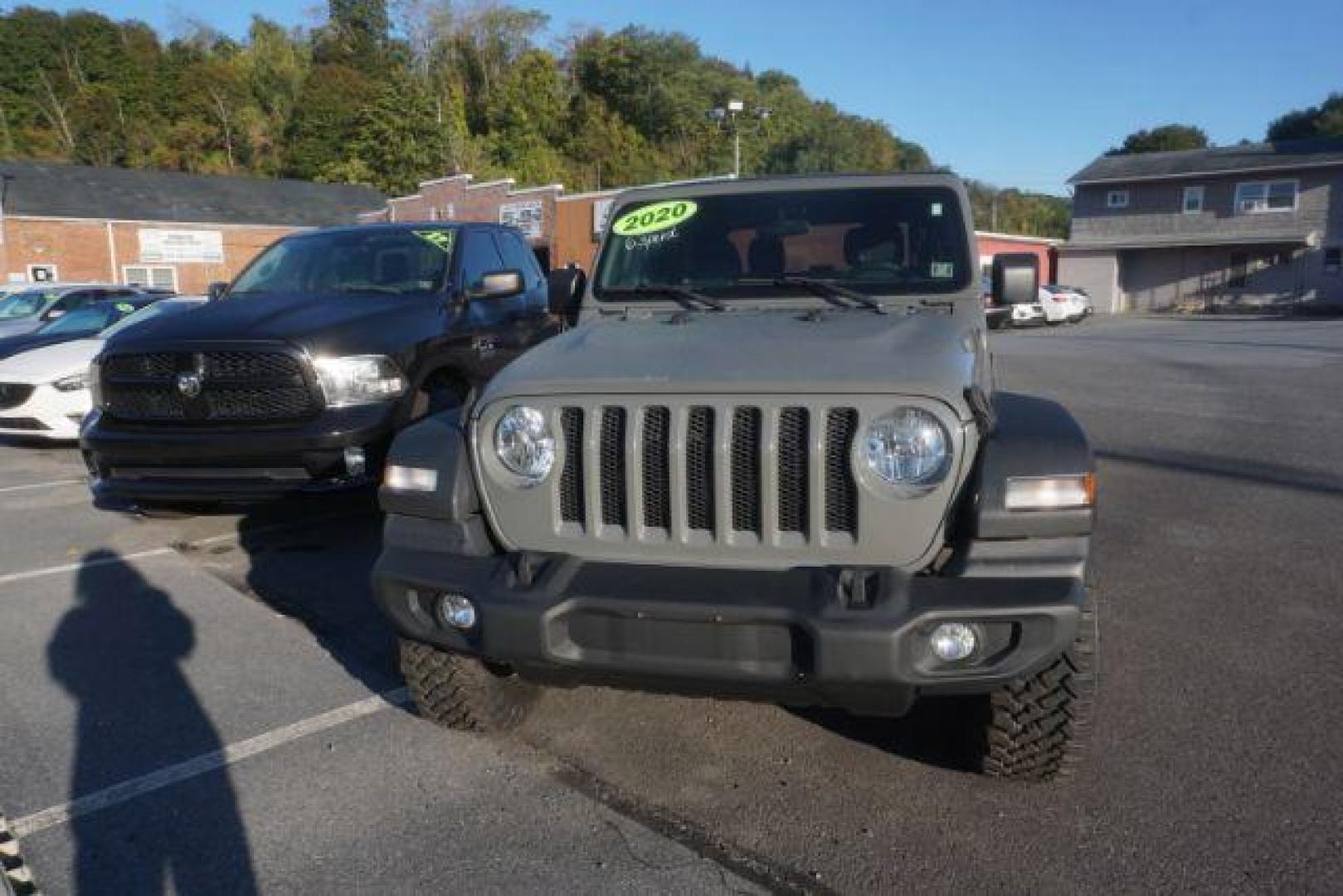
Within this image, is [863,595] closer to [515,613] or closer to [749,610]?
[749,610]

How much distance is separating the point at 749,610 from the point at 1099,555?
3.74m

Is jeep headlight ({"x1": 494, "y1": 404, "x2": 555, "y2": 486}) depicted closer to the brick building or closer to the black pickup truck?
the black pickup truck

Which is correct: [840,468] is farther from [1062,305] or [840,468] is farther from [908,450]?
[1062,305]

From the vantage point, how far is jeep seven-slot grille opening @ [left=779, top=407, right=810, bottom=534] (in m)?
2.75

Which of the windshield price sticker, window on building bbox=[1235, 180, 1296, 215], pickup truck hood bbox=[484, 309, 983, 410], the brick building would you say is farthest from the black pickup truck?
window on building bbox=[1235, 180, 1296, 215]

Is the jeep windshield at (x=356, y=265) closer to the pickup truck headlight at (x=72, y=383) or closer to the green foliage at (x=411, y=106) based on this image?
the pickup truck headlight at (x=72, y=383)

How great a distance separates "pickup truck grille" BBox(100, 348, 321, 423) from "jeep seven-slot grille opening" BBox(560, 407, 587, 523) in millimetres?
2799

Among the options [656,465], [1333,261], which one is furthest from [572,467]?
[1333,261]

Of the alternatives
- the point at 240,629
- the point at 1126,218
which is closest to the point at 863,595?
the point at 240,629

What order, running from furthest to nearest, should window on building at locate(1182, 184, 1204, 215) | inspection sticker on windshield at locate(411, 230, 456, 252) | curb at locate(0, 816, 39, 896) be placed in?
window on building at locate(1182, 184, 1204, 215), inspection sticker on windshield at locate(411, 230, 456, 252), curb at locate(0, 816, 39, 896)

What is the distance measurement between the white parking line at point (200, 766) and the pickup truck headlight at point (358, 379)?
2.05 m

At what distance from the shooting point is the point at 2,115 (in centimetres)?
6519

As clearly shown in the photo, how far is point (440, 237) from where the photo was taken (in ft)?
22.3

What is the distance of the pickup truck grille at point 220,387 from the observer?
17.2 ft
